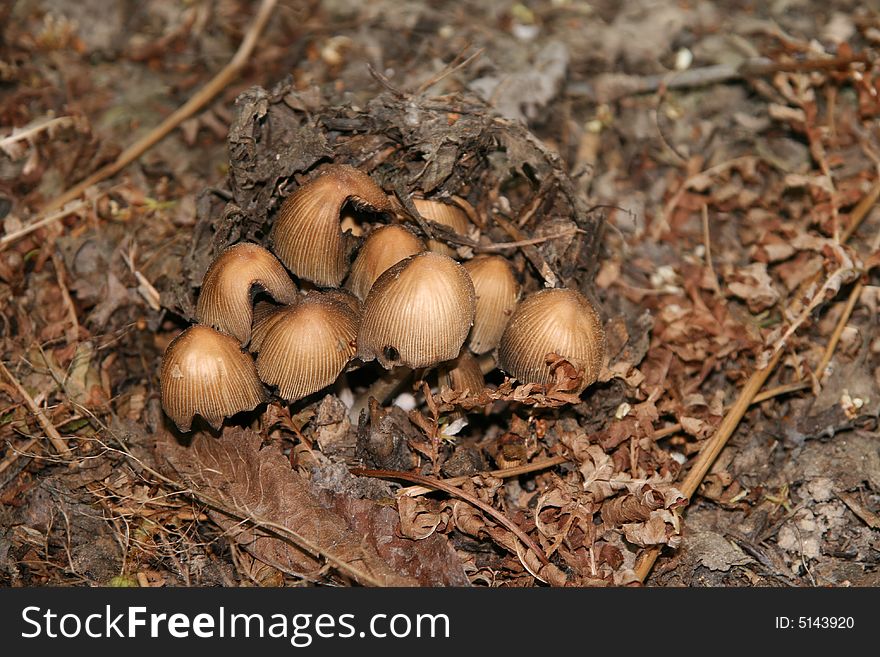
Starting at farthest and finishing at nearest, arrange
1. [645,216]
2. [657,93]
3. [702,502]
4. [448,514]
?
[657,93]
[645,216]
[702,502]
[448,514]

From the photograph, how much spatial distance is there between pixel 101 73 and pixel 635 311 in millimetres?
3633

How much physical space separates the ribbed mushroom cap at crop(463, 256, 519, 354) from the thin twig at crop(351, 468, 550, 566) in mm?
569

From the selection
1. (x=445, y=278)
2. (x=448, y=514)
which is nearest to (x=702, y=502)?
(x=448, y=514)

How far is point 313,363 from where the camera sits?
2.93 metres

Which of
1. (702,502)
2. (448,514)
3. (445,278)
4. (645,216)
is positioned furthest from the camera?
(645,216)

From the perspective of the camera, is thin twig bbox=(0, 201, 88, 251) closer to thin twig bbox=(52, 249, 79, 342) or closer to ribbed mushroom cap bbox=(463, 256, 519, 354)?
thin twig bbox=(52, 249, 79, 342)

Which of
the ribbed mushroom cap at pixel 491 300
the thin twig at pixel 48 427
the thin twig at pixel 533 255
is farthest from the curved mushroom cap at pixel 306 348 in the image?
the thin twig at pixel 48 427

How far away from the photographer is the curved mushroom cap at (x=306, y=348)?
2902mm

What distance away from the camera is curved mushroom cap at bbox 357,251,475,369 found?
9.12 feet

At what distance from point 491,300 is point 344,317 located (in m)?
0.58

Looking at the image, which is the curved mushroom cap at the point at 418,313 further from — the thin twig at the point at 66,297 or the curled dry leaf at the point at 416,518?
the thin twig at the point at 66,297

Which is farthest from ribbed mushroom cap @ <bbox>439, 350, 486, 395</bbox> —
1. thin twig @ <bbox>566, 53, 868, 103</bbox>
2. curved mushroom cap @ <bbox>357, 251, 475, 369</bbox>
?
thin twig @ <bbox>566, 53, 868, 103</bbox>

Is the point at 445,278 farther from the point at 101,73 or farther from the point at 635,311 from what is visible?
Answer: the point at 101,73

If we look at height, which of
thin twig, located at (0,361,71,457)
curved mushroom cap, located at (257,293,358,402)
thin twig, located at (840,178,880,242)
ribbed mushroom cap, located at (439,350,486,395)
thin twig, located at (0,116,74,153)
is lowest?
thin twig, located at (0,361,71,457)
